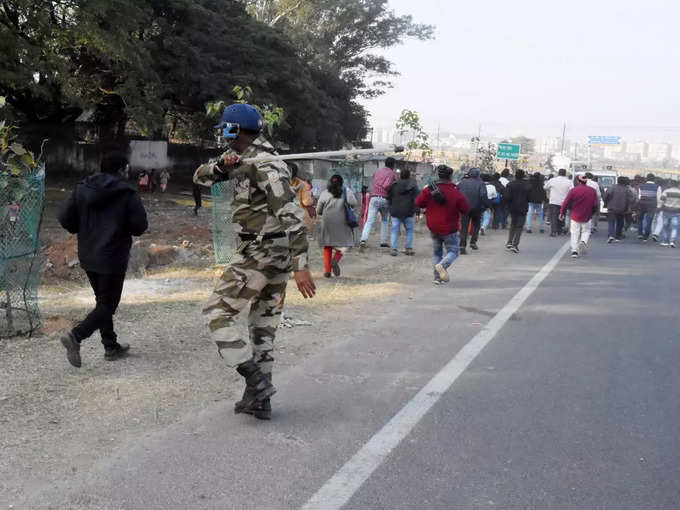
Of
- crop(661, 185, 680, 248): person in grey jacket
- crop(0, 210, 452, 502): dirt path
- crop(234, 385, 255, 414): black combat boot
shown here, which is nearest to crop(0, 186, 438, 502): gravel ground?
crop(0, 210, 452, 502): dirt path

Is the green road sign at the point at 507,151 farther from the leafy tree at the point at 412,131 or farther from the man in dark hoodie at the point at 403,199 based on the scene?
the man in dark hoodie at the point at 403,199

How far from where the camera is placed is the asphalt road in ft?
11.9

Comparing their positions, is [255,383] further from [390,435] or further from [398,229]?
[398,229]

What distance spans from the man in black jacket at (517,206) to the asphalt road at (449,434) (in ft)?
24.0

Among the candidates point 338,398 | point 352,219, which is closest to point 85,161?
point 352,219

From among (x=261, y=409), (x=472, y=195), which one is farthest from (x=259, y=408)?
(x=472, y=195)

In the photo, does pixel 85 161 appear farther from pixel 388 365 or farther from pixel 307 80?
pixel 388 365

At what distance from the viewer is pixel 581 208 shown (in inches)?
571

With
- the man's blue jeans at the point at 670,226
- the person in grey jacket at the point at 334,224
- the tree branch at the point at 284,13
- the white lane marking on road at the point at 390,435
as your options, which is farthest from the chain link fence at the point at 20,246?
the tree branch at the point at 284,13

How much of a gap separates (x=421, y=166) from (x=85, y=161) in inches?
641

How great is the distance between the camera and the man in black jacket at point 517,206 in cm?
1526

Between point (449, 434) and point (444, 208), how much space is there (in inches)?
238

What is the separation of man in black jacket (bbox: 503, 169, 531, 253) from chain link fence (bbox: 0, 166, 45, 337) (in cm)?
1052

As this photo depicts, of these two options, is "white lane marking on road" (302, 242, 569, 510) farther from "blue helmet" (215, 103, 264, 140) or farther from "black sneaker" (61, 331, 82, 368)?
"black sneaker" (61, 331, 82, 368)
